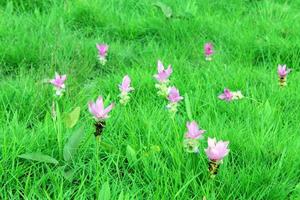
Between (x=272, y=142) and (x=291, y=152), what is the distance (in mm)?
134

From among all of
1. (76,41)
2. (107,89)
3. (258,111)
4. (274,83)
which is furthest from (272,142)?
(76,41)

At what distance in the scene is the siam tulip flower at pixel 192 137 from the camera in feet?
5.93

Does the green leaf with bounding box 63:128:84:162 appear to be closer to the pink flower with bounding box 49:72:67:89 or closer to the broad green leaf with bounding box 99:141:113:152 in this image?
the broad green leaf with bounding box 99:141:113:152

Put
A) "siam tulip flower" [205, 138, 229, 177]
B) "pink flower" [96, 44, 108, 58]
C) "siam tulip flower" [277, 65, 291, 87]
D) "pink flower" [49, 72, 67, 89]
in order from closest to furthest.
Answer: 1. "siam tulip flower" [205, 138, 229, 177]
2. "pink flower" [49, 72, 67, 89]
3. "siam tulip flower" [277, 65, 291, 87]
4. "pink flower" [96, 44, 108, 58]

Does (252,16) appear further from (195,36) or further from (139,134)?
(139,134)

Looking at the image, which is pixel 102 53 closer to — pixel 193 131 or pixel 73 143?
pixel 73 143

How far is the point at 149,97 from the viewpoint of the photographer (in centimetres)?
286

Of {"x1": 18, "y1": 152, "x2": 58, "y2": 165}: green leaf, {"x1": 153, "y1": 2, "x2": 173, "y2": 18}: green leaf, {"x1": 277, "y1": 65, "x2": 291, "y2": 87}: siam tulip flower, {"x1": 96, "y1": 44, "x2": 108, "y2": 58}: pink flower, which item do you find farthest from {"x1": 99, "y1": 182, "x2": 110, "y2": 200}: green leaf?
{"x1": 153, "y1": 2, "x2": 173, "y2": 18}: green leaf

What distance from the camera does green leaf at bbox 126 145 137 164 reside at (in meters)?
2.06

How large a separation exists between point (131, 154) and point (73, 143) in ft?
0.83

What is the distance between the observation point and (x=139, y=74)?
124 inches

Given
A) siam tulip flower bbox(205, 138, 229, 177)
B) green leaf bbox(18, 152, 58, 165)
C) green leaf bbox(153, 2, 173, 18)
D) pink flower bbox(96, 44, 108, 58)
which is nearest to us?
siam tulip flower bbox(205, 138, 229, 177)

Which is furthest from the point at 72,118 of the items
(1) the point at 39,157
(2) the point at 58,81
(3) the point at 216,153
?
(3) the point at 216,153

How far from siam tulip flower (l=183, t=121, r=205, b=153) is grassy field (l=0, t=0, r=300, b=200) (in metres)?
0.12
